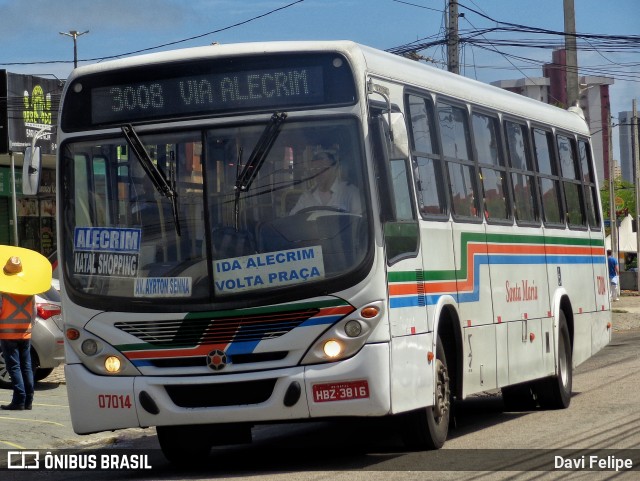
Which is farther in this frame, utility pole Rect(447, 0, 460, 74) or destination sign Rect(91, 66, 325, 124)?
utility pole Rect(447, 0, 460, 74)

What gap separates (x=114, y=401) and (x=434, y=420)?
251 cm

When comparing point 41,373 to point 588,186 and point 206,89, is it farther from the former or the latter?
point 206,89

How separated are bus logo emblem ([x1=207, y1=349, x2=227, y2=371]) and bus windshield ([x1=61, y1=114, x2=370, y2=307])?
1.29 feet

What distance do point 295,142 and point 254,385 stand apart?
1.74 metres

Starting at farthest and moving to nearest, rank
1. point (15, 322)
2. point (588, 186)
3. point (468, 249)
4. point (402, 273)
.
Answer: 1. point (588, 186)
2. point (15, 322)
3. point (468, 249)
4. point (402, 273)

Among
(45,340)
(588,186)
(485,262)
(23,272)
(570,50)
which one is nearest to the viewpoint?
(485,262)

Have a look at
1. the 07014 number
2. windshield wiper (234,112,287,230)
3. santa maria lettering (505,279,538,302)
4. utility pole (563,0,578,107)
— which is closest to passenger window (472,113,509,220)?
santa maria lettering (505,279,538,302)

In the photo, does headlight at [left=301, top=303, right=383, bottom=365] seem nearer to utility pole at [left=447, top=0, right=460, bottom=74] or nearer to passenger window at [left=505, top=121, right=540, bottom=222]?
passenger window at [left=505, top=121, right=540, bottom=222]

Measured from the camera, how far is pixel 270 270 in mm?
9492

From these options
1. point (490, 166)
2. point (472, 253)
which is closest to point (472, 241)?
point (472, 253)

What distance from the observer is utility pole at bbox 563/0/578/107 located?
96.8 feet

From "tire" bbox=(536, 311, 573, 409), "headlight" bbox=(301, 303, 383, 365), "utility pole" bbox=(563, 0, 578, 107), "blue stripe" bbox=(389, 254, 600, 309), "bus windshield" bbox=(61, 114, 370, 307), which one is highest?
"utility pole" bbox=(563, 0, 578, 107)

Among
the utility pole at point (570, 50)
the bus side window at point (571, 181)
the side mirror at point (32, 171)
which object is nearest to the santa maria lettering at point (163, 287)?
the side mirror at point (32, 171)

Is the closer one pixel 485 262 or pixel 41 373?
pixel 485 262
